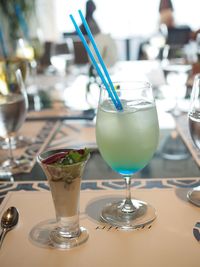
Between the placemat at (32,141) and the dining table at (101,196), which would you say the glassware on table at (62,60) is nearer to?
the dining table at (101,196)

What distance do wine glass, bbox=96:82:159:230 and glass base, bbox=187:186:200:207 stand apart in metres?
0.09

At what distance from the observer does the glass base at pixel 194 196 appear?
0.84 metres

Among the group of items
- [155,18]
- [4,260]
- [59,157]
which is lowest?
[4,260]

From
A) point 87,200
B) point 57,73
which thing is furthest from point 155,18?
point 87,200

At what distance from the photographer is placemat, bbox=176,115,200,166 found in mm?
1109

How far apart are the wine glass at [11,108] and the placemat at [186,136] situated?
1.55 feet

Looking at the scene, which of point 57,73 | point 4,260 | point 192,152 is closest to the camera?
point 4,260

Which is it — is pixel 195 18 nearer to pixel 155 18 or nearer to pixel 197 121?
pixel 155 18

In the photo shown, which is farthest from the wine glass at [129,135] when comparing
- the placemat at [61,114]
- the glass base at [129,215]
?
the placemat at [61,114]

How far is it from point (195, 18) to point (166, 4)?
0.96 meters

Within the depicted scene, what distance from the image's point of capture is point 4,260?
0.66 m

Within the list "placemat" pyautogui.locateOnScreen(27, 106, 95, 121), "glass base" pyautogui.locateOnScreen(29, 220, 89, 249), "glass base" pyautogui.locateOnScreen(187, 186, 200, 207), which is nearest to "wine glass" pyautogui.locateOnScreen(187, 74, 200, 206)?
"glass base" pyautogui.locateOnScreen(187, 186, 200, 207)

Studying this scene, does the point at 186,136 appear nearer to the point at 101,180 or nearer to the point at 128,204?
the point at 101,180

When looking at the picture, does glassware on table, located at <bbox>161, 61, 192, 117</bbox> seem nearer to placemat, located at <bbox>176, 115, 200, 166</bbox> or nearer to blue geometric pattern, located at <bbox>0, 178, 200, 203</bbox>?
placemat, located at <bbox>176, 115, 200, 166</bbox>
